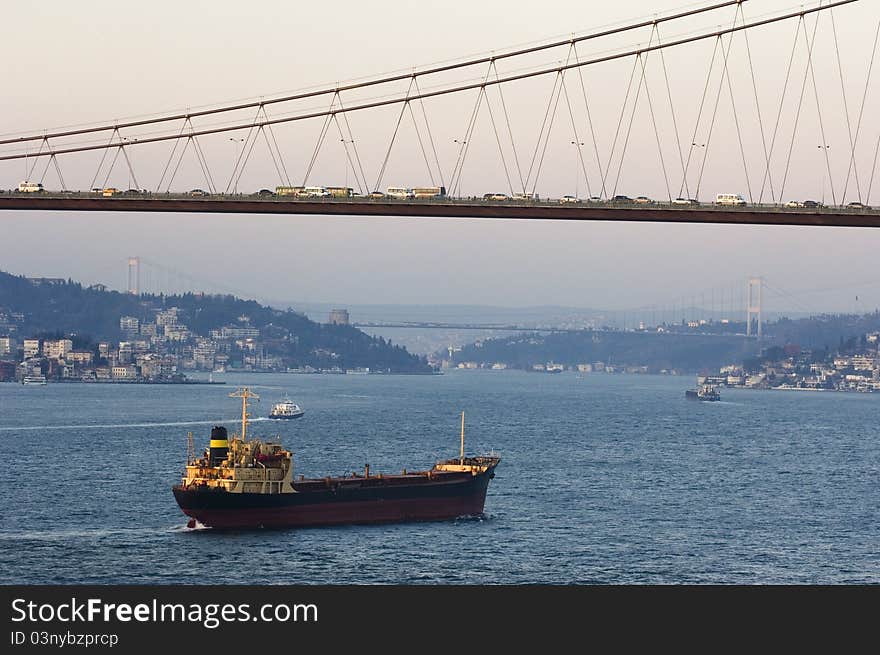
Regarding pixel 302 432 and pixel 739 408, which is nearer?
pixel 302 432

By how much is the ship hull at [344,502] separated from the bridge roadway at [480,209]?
10.4 metres

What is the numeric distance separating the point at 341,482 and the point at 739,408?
10421 cm

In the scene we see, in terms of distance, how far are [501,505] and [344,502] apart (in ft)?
26.5

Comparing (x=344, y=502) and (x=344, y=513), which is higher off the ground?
(x=344, y=502)

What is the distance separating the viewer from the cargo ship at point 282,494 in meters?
51.2

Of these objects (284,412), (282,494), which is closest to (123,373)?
(284,412)

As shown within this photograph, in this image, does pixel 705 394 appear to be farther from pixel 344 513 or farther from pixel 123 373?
pixel 344 513

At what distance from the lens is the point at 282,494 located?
5228 centimetres

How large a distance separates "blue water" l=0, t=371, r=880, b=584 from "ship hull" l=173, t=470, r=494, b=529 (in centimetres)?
90

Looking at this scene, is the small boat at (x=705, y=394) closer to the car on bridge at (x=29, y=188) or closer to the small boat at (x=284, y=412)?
the small boat at (x=284, y=412)

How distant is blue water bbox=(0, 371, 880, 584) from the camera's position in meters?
43.5
